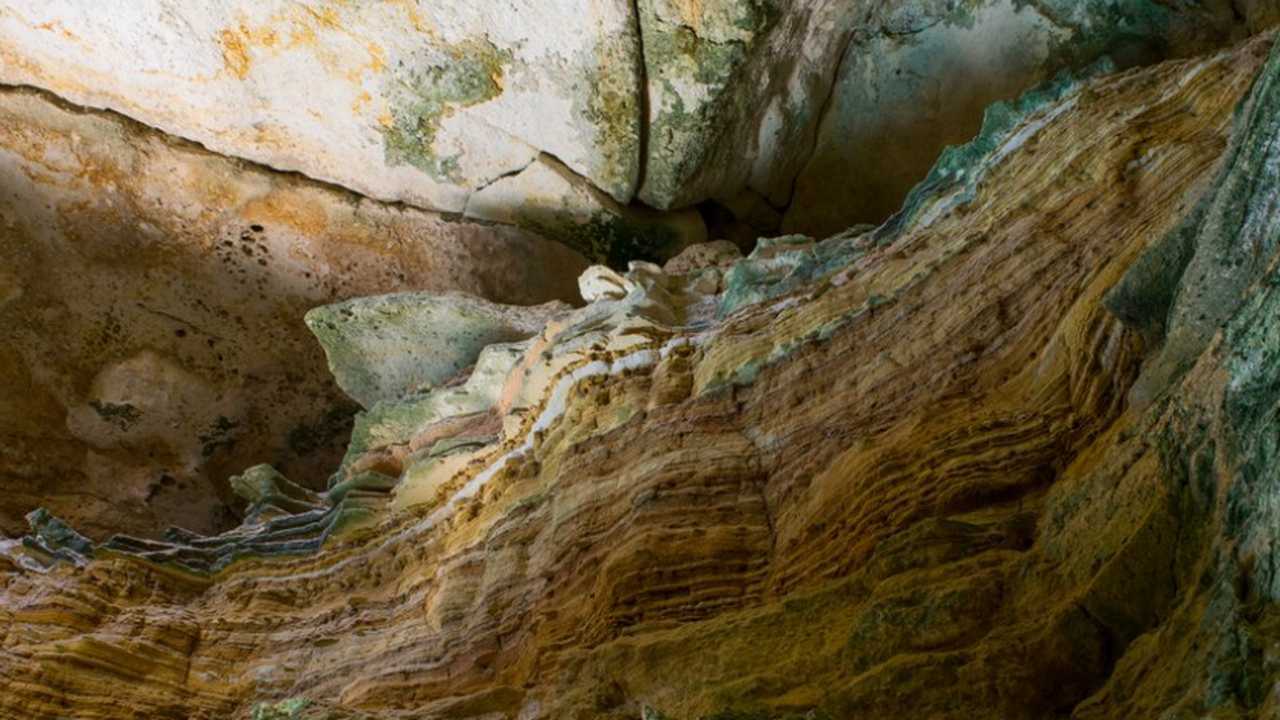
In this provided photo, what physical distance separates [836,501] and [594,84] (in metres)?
3.81

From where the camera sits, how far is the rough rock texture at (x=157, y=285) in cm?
795

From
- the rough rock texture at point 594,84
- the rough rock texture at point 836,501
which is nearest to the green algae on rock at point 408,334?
the rough rock texture at point 836,501

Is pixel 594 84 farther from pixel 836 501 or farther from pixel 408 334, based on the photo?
pixel 836 501

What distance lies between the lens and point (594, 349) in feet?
19.2

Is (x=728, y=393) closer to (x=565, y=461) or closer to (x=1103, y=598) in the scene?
(x=565, y=461)

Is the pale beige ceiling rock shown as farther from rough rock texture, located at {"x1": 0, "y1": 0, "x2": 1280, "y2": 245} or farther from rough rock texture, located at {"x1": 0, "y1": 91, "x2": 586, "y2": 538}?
rough rock texture, located at {"x1": 0, "y1": 91, "x2": 586, "y2": 538}

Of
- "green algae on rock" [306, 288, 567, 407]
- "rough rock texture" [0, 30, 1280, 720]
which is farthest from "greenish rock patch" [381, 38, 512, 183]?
"rough rock texture" [0, 30, 1280, 720]

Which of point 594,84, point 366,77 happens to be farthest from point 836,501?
point 366,77

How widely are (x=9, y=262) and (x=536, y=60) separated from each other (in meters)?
3.87

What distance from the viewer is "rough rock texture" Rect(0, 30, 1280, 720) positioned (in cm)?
297

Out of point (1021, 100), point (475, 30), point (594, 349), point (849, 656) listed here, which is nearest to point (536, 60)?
point (475, 30)

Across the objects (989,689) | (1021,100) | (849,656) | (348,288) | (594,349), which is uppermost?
(348,288)

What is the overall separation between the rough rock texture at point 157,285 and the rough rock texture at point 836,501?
5.05ft

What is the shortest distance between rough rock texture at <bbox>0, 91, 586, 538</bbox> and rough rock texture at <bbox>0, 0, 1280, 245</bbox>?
0.24m
